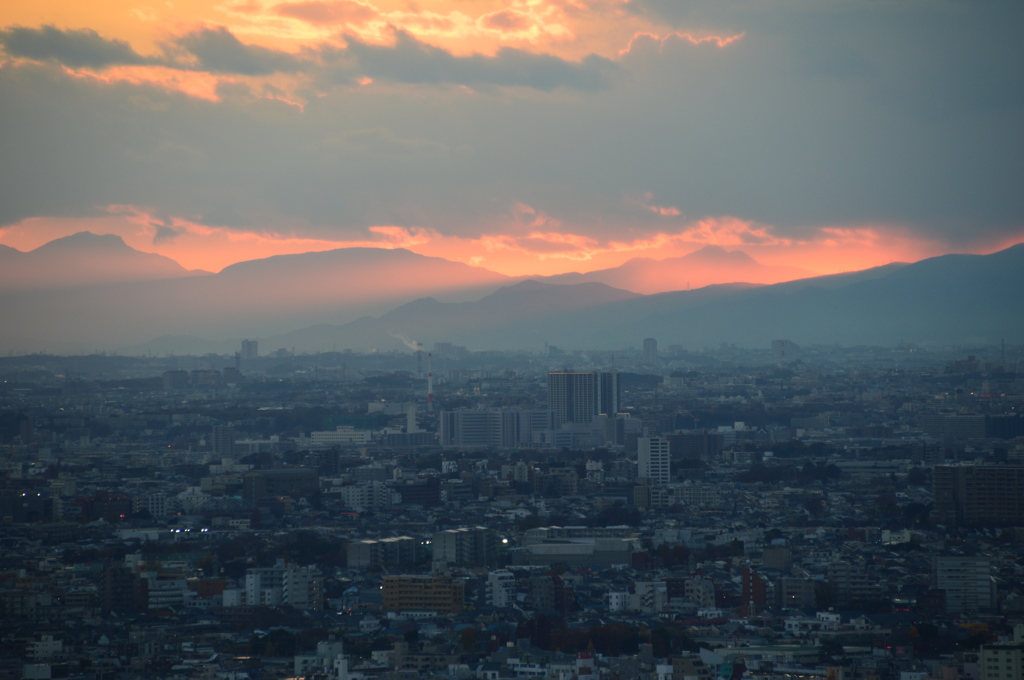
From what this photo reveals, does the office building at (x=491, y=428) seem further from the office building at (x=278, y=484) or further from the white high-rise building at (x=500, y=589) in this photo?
the white high-rise building at (x=500, y=589)

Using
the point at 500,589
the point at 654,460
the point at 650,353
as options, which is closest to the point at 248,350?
the point at 650,353

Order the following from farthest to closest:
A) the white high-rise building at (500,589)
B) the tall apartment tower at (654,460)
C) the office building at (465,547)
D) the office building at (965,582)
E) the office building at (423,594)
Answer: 1. the tall apartment tower at (654,460)
2. the office building at (465,547)
3. the white high-rise building at (500,589)
4. the office building at (423,594)
5. the office building at (965,582)

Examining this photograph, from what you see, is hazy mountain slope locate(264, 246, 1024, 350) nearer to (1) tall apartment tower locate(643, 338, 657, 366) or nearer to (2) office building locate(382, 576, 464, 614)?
(1) tall apartment tower locate(643, 338, 657, 366)

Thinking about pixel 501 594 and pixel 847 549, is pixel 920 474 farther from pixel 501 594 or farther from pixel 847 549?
pixel 501 594

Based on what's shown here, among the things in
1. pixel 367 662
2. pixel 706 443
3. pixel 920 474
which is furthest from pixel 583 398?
pixel 367 662

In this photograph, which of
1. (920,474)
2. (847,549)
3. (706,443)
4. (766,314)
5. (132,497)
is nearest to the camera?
(847,549)

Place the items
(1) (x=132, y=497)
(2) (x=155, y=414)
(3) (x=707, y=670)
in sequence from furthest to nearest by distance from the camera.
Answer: (2) (x=155, y=414), (1) (x=132, y=497), (3) (x=707, y=670)

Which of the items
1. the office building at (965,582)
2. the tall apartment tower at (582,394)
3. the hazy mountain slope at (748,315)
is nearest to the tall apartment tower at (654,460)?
the office building at (965,582)
